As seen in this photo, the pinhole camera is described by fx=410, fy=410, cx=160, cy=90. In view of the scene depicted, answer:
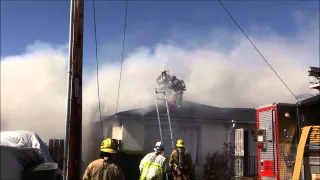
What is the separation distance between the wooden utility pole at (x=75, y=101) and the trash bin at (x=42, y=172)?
1685 mm

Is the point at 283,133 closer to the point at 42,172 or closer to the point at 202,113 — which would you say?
the point at 42,172

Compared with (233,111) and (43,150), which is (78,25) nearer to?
(43,150)

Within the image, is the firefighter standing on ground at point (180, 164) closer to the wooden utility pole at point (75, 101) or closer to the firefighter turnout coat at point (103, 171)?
the wooden utility pole at point (75, 101)

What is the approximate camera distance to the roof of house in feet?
46.4

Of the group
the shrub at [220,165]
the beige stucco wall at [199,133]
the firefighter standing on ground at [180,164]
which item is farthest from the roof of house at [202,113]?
the firefighter standing on ground at [180,164]

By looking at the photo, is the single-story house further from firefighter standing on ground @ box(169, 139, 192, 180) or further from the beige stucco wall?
firefighter standing on ground @ box(169, 139, 192, 180)

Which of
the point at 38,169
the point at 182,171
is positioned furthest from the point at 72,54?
the point at 182,171

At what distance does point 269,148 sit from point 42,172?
13.3 ft

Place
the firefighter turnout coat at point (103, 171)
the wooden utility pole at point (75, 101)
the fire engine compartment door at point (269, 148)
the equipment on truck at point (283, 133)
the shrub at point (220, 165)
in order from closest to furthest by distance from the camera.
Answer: the firefighter turnout coat at point (103, 171)
the wooden utility pole at point (75, 101)
the equipment on truck at point (283, 133)
the fire engine compartment door at point (269, 148)
the shrub at point (220, 165)

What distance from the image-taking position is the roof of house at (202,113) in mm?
14141

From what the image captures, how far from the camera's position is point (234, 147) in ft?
47.4

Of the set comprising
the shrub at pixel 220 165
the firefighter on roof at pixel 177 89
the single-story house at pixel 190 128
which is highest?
the firefighter on roof at pixel 177 89

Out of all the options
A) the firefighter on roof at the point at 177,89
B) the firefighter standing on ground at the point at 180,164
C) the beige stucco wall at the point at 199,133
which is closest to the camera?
the firefighter standing on ground at the point at 180,164

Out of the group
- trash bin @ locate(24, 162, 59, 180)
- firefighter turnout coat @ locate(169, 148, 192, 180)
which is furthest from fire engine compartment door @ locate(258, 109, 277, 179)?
trash bin @ locate(24, 162, 59, 180)
